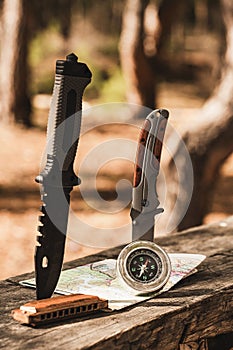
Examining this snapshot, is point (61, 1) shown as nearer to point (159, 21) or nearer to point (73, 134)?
point (159, 21)

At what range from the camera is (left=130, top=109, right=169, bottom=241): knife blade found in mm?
3039

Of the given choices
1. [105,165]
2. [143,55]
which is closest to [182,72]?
[143,55]

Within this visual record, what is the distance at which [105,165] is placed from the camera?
1166cm

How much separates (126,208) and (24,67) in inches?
185

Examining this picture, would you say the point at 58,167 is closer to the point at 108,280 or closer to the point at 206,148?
the point at 108,280

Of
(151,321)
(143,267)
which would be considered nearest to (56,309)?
(151,321)

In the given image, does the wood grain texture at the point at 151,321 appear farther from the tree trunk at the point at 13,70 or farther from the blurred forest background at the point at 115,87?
the tree trunk at the point at 13,70

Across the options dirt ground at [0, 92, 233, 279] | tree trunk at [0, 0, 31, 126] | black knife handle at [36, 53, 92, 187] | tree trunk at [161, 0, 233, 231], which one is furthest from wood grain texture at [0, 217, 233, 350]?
tree trunk at [0, 0, 31, 126]

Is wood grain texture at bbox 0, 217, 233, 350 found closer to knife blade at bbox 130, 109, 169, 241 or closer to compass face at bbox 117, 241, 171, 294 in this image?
compass face at bbox 117, 241, 171, 294

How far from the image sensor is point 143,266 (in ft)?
9.66

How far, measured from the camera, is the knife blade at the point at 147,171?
120 inches

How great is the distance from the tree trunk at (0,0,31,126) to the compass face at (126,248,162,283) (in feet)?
34.6

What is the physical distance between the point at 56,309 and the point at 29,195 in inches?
287

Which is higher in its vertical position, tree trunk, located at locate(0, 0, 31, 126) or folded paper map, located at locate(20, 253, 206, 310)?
tree trunk, located at locate(0, 0, 31, 126)
